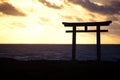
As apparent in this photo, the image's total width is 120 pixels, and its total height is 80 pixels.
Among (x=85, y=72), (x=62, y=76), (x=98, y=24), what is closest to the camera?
(x=62, y=76)

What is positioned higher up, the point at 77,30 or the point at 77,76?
the point at 77,30

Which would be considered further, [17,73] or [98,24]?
[98,24]

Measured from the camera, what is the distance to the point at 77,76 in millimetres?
14602

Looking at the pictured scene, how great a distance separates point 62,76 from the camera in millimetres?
14547

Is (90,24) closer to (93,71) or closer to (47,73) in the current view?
(93,71)

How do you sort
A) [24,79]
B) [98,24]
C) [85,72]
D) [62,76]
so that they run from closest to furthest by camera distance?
1. [24,79]
2. [62,76]
3. [85,72]
4. [98,24]

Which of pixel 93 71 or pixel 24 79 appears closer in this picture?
pixel 24 79

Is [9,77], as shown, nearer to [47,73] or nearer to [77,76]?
[47,73]

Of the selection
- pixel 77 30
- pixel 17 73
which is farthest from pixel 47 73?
pixel 77 30

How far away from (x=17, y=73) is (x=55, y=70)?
Result: 7.84 feet

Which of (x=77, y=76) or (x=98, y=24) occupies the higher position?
→ (x=98, y=24)

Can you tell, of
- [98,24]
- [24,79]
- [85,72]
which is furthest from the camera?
[98,24]

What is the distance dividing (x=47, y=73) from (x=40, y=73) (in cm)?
40

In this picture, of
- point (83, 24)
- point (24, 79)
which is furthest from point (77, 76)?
point (83, 24)
